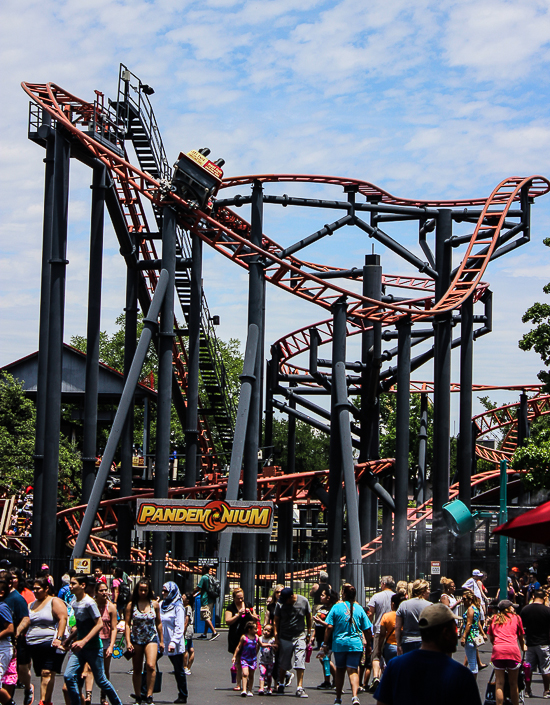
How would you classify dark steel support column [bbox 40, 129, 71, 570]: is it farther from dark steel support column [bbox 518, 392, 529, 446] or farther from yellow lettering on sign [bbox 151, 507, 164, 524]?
dark steel support column [bbox 518, 392, 529, 446]

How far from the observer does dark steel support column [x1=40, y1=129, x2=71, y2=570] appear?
20812 millimetres

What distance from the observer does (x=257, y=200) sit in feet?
78.9

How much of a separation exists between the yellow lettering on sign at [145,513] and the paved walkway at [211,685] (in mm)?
2903

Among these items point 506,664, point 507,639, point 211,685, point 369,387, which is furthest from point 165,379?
point 506,664

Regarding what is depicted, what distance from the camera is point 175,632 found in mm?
11312

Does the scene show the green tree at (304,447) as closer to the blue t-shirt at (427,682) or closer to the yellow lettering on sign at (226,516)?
the yellow lettering on sign at (226,516)

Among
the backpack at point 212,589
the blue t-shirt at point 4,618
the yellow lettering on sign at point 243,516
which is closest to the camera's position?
the blue t-shirt at point 4,618

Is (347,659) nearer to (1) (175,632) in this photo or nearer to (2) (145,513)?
(1) (175,632)

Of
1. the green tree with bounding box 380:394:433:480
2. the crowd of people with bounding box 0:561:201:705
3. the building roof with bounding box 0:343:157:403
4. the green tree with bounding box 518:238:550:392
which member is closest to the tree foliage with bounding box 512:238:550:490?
the green tree with bounding box 518:238:550:392

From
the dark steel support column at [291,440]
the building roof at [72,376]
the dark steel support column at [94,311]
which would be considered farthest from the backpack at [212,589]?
the building roof at [72,376]

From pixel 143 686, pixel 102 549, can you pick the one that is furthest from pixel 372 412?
pixel 143 686

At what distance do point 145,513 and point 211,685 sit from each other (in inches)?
237

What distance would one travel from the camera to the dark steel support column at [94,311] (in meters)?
23.5

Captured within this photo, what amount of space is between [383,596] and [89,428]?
42.4ft
